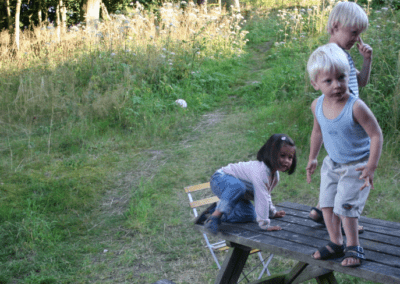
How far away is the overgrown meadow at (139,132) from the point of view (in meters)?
4.46

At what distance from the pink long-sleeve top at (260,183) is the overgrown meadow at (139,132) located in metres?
1.41

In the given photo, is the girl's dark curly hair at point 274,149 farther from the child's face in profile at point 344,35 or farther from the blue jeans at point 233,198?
the child's face in profile at point 344,35

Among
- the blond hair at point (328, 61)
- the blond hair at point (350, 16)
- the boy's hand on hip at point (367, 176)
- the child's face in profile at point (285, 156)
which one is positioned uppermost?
the blond hair at point (350, 16)

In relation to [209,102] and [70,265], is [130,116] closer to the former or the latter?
[209,102]

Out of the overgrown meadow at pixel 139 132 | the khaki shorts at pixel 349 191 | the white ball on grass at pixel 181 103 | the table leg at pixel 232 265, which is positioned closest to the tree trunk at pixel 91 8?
the overgrown meadow at pixel 139 132

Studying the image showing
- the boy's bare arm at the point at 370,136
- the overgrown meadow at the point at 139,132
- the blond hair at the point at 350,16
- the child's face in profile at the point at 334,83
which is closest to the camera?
the boy's bare arm at the point at 370,136

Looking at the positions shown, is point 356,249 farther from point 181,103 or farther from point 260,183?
point 181,103

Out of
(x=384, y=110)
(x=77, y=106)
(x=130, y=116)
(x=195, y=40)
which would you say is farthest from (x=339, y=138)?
(x=195, y=40)

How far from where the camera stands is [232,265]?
311 centimetres

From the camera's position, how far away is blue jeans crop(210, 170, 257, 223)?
2953 millimetres

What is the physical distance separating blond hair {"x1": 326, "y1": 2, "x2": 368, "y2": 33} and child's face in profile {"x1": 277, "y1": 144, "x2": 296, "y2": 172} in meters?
0.91

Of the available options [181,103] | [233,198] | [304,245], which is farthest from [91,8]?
[304,245]

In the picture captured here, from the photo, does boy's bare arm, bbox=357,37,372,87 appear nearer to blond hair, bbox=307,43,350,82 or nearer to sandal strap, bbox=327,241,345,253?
blond hair, bbox=307,43,350,82

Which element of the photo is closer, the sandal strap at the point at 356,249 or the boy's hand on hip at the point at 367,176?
the boy's hand on hip at the point at 367,176
